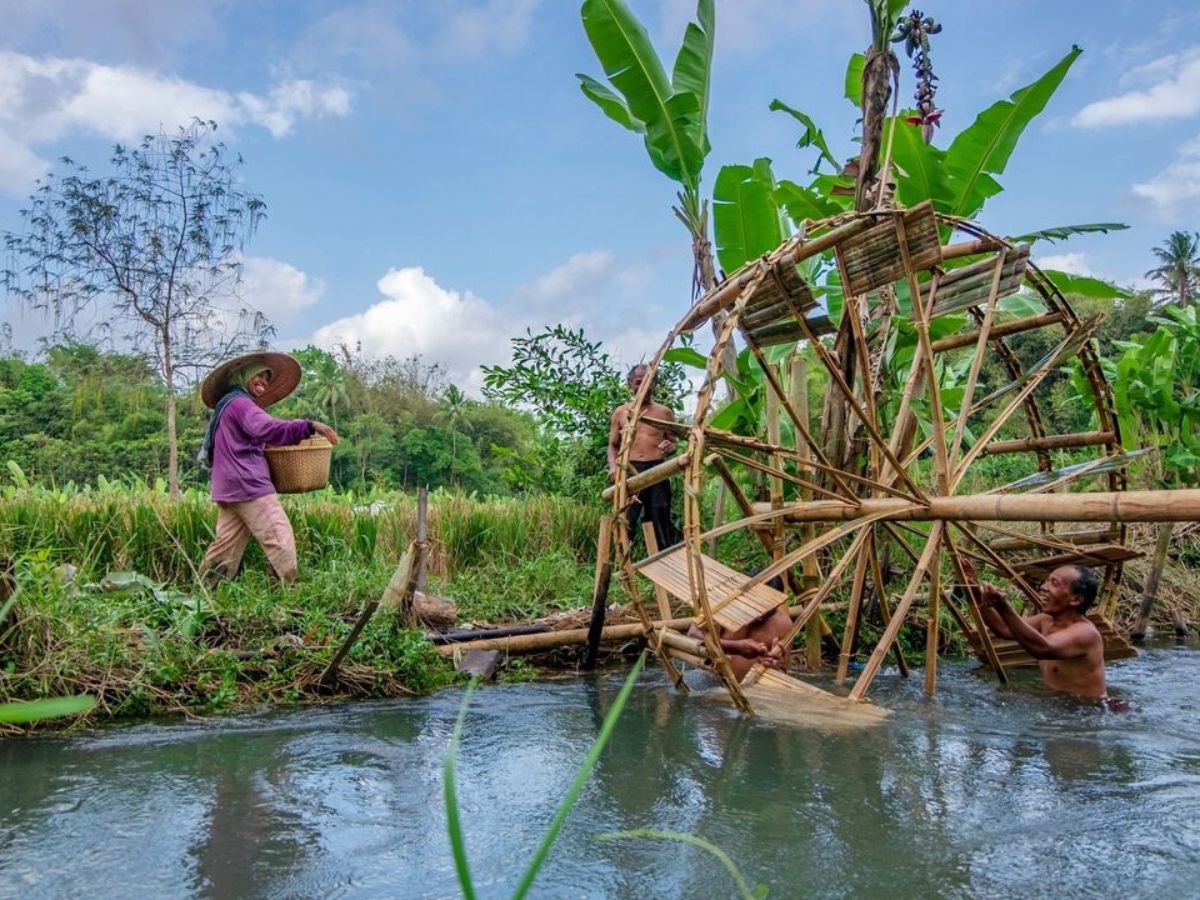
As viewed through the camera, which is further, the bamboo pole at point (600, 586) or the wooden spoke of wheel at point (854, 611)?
the bamboo pole at point (600, 586)

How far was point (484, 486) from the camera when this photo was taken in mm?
41250

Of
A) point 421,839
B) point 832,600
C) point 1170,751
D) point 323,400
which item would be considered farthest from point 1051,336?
point 323,400

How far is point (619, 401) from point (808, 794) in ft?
19.5

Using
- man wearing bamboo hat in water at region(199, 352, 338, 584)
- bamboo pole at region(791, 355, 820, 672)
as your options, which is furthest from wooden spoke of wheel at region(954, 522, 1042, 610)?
man wearing bamboo hat in water at region(199, 352, 338, 584)

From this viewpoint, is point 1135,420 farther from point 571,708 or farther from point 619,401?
point 571,708

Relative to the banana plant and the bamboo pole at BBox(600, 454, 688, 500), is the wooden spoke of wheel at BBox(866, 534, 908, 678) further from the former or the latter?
the banana plant

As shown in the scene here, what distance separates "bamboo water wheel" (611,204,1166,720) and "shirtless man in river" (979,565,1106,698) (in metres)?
0.28

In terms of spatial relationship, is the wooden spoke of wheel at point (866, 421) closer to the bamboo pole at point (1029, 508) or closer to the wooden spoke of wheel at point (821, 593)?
the bamboo pole at point (1029, 508)

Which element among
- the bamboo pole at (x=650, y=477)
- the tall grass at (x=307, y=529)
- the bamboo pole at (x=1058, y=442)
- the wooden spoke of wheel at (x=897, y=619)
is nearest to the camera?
the wooden spoke of wheel at (x=897, y=619)

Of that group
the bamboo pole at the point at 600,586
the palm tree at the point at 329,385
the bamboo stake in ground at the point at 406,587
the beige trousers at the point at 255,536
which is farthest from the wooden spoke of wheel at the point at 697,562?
the palm tree at the point at 329,385

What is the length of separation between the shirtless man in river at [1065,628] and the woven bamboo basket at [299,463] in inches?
179

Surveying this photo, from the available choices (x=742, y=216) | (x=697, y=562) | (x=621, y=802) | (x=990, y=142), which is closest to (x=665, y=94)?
(x=742, y=216)

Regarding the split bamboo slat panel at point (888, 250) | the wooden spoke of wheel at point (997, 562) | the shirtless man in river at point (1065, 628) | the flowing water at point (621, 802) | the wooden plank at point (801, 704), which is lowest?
the flowing water at point (621, 802)

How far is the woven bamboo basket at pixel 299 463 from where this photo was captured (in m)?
6.94
